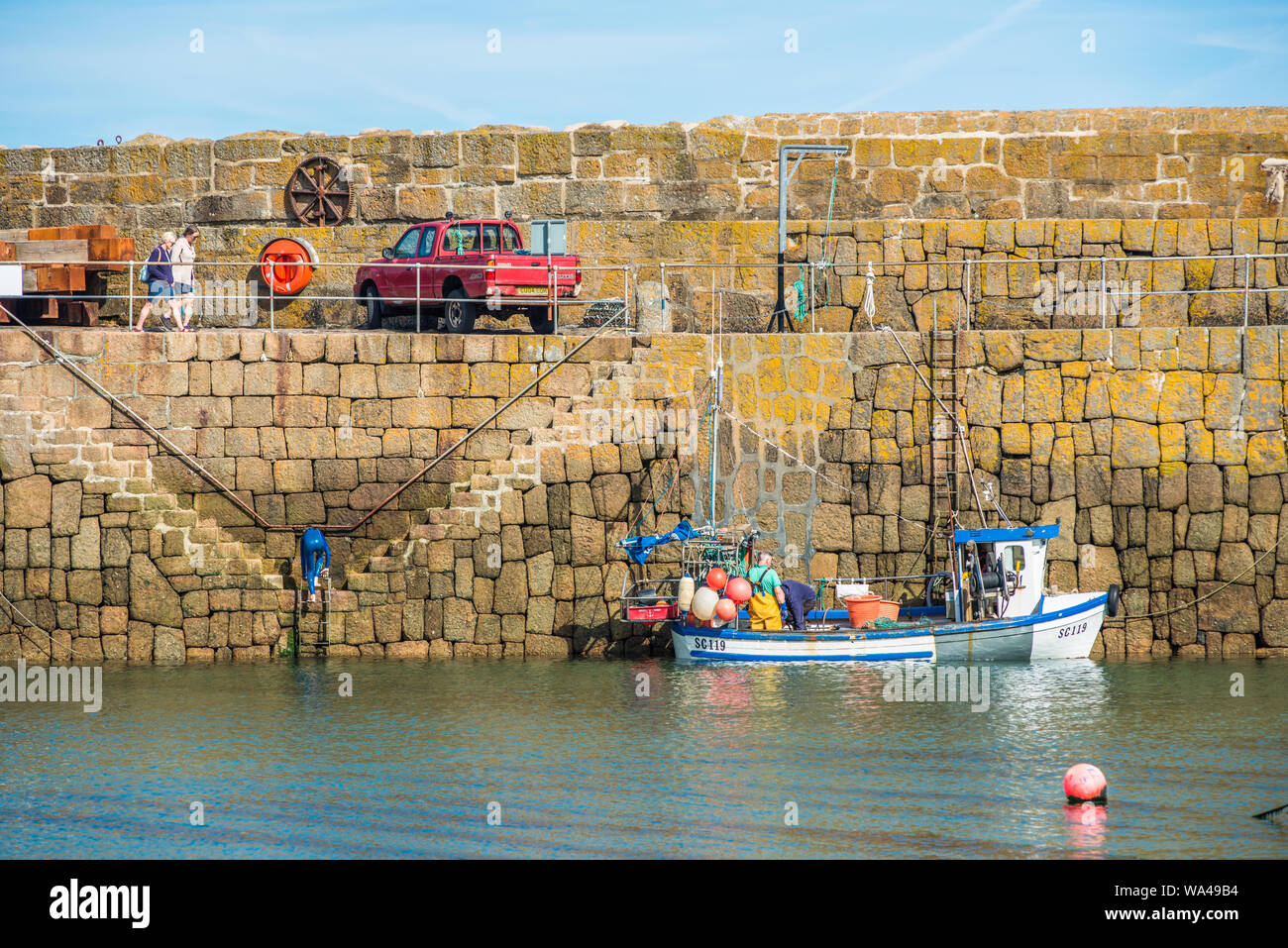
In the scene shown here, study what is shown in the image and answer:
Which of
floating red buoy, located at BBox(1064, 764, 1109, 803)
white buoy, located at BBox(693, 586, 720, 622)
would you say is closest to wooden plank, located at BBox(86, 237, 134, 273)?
white buoy, located at BBox(693, 586, 720, 622)

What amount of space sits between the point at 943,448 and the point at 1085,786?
6.65 metres

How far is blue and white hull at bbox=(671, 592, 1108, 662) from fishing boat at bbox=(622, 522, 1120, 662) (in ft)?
0.04

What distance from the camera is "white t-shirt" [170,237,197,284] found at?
Result: 18.1 m

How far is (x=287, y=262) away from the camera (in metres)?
20.2

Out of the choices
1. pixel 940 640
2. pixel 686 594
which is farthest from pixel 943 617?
pixel 686 594

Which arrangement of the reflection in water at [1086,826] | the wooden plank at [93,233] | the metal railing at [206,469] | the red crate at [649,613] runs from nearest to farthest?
the reflection in water at [1086,826] → the red crate at [649,613] → the metal railing at [206,469] → the wooden plank at [93,233]

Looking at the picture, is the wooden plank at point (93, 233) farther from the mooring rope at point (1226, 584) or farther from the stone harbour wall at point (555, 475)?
the mooring rope at point (1226, 584)

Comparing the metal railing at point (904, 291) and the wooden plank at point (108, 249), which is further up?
the wooden plank at point (108, 249)

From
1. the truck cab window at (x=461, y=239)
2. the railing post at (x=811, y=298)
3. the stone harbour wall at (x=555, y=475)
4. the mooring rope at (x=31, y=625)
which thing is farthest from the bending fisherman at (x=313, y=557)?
the railing post at (x=811, y=298)

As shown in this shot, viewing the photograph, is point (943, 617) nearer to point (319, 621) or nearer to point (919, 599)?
point (919, 599)

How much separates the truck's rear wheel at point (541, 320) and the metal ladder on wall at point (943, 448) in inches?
186

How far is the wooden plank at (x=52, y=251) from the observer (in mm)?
18281

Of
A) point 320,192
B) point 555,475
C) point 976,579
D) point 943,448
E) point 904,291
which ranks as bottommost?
point 976,579

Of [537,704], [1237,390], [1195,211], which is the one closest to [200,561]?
[537,704]
